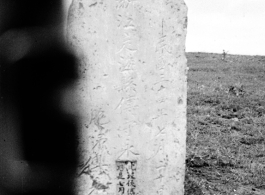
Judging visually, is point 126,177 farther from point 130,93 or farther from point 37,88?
point 37,88

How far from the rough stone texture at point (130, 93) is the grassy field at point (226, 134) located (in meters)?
1.20

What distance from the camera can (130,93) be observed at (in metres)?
2.50

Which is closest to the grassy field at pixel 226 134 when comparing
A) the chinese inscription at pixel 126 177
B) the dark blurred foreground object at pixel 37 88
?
the chinese inscription at pixel 126 177

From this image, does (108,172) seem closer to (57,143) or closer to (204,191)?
(57,143)

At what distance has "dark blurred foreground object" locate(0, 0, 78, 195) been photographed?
2.49 meters

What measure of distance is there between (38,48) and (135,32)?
2.10 ft

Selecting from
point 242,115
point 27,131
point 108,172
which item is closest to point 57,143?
point 27,131

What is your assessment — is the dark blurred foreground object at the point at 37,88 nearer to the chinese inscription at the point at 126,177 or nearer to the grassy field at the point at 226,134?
the chinese inscription at the point at 126,177

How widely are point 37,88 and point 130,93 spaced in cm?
61

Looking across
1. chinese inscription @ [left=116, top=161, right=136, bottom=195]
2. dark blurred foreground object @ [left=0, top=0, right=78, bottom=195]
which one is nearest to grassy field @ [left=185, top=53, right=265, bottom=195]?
chinese inscription @ [left=116, top=161, right=136, bottom=195]

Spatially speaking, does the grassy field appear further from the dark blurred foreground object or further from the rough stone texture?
the dark blurred foreground object

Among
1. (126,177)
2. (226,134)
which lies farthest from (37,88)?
(226,134)

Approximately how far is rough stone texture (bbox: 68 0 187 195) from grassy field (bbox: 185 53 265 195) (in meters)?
1.20

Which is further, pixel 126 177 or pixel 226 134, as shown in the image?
pixel 226 134
